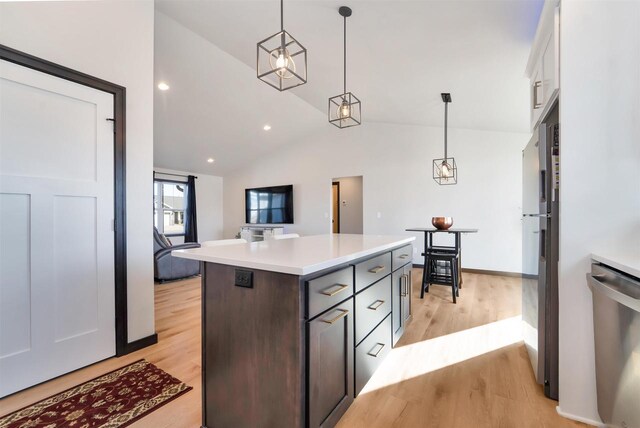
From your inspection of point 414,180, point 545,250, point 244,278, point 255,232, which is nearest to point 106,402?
point 244,278

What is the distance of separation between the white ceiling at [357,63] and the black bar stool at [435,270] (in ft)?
6.37

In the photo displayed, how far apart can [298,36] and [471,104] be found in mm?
2373

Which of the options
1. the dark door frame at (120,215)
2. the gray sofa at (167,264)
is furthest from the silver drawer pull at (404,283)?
the gray sofa at (167,264)

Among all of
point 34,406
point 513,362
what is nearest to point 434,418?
point 513,362

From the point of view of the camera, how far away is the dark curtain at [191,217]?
7387mm

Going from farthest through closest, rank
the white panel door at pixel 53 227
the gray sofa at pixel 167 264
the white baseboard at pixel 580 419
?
the gray sofa at pixel 167 264 → the white panel door at pixel 53 227 → the white baseboard at pixel 580 419

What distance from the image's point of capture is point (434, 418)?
147 cm

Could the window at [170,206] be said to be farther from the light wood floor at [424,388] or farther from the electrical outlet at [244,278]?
the electrical outlet at [244,278]

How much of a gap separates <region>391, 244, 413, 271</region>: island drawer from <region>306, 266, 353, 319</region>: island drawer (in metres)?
0.79

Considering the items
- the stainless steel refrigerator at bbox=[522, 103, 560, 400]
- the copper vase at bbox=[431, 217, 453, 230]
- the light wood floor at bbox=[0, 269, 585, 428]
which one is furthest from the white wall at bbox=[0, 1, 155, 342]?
the copper vase at bbox=[431, 217, 453, 230]

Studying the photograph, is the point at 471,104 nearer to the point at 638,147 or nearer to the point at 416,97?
the point at 416,97

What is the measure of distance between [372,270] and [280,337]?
771mm

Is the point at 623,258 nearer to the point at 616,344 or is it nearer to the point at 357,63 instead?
the point at 616,344

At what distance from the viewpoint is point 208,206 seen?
7.98m
